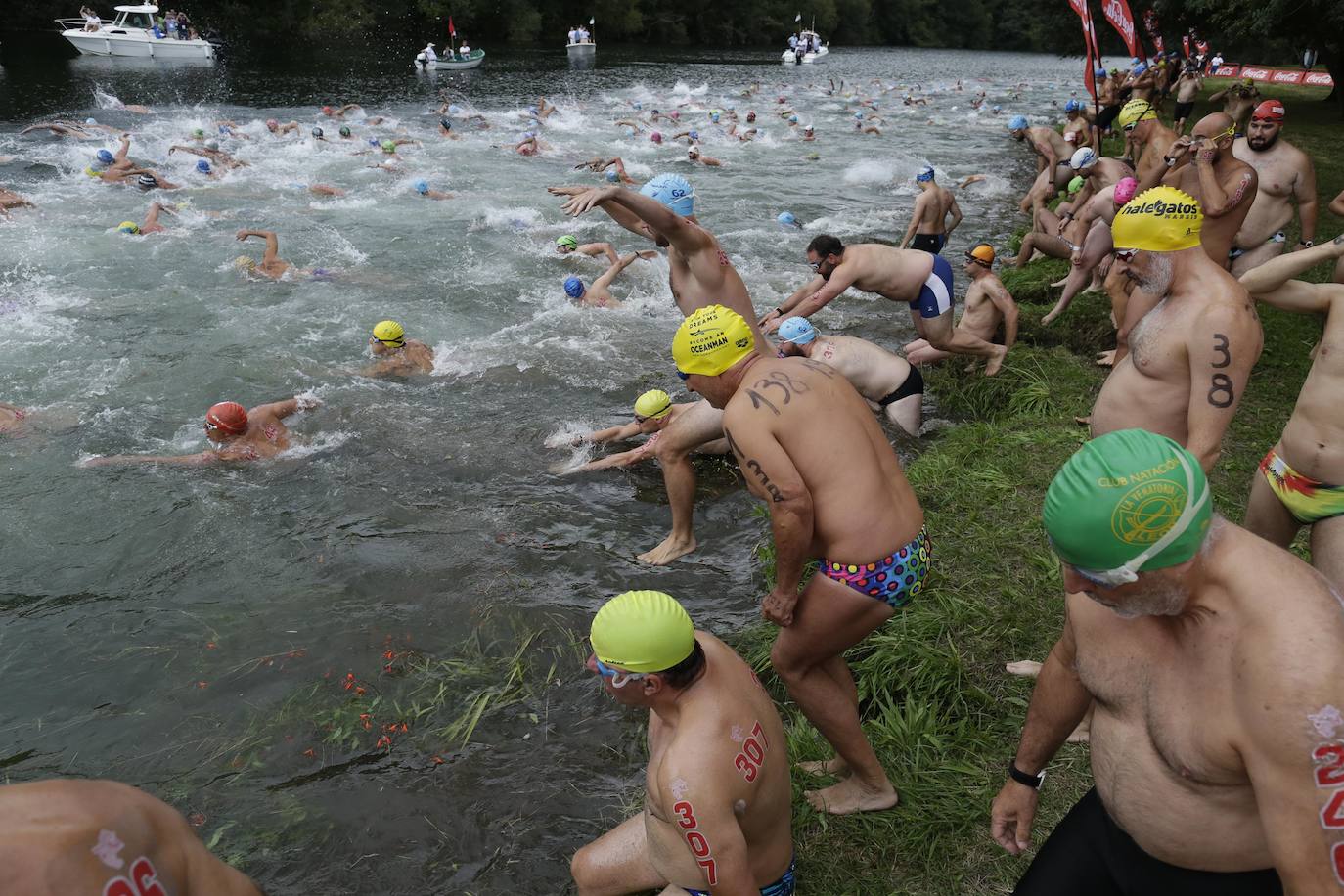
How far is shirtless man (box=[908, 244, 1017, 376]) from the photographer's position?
8055 mm

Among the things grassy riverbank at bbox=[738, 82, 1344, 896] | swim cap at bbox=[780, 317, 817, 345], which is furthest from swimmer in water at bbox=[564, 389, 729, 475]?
grassy riverbank at bbox=[738, 82, 1344, 896]

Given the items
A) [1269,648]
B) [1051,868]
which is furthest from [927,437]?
[1269,648]

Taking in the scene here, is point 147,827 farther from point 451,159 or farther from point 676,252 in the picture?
point 451,159

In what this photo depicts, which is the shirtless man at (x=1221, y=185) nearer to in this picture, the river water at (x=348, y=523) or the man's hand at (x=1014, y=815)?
the river water at (x=348, y=523)

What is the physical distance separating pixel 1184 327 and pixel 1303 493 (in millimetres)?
854

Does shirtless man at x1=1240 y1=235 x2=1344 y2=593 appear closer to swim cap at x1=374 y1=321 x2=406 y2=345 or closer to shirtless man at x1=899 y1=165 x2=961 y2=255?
shirtless man at x1=899 y1=165 x2=961 y2=255

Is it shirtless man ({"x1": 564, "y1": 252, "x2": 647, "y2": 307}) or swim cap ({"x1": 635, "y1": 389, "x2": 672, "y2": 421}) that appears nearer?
swim cap ({"x1": 635, "y1": 389, "x2": 672, "y2": 421})

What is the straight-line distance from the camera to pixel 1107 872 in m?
2.23

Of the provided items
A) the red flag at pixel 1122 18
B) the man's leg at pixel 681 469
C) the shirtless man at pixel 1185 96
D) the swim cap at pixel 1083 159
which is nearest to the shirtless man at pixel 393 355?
the man's leg at pixel 681 469

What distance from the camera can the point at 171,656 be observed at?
5.15 metres

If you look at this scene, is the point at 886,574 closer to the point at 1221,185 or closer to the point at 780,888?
the point at 780,888

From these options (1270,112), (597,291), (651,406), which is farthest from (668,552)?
(1270,112)

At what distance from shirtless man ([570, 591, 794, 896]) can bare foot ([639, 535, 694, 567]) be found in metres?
2.98

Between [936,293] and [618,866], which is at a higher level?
[936,293]
